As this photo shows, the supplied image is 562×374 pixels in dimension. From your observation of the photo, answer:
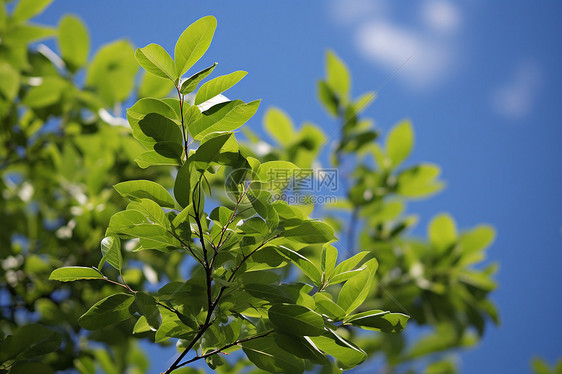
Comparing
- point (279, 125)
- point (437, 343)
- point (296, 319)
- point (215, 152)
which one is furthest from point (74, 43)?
point (437, 343)

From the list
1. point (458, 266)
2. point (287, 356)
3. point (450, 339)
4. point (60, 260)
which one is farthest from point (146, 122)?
point (450, 339)

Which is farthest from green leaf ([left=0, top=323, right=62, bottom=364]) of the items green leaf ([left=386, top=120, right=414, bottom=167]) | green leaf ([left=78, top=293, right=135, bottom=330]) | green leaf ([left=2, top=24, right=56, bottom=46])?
green leaf ([left=386, top=120, right=414, bottom=167])

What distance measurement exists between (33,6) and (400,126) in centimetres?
103

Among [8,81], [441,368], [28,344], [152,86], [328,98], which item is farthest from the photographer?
[441,368]

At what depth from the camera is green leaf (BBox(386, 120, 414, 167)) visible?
1385 millimetres

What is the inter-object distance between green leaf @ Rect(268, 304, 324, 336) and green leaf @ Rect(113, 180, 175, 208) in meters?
0.16

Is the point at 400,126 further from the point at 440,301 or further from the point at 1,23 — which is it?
the point at 1,23

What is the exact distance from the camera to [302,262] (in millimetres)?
513

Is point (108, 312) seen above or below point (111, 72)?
below

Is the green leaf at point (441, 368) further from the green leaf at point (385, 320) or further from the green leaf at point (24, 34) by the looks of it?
the green leaf at point (24, 34)

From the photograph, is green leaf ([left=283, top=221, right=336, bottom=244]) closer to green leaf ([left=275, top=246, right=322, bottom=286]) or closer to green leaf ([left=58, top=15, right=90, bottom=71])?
green leaf ([left=275, top=246, right=322, bottom=286])

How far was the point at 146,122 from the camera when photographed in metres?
0.48

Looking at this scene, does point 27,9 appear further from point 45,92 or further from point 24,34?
point 45,92

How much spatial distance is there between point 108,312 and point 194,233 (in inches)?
4.9
